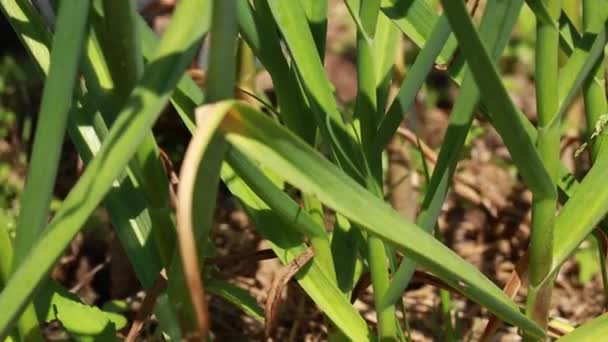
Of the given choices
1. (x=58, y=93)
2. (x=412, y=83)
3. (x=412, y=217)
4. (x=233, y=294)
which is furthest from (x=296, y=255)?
(x=412, y=217)

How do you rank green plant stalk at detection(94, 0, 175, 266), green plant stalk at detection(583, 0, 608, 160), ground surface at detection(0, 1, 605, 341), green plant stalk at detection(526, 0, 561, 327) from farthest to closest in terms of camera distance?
ground surface at detection(0, 1, 605, 341), green plant stalk at detection(583, 0, 608, 160), green plant stalk at detection(526, 0, 561, 327), green plant stalk at detection(94, 0, 175, 266)

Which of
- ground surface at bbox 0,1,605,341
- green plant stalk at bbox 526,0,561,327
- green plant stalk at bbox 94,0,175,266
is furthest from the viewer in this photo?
ground surface at bbox 0,1,605,341

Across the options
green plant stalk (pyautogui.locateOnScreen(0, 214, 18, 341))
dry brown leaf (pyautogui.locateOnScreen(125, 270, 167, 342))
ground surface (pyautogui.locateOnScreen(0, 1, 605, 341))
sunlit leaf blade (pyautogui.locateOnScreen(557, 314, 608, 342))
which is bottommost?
ground surface (pyautogui.locateOnScreen(0, 1, 605, 341))

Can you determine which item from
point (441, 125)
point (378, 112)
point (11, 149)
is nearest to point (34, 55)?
point (378, 112)

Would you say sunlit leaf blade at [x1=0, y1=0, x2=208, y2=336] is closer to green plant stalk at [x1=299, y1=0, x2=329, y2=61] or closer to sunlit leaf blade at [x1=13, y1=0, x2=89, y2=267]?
sunlit leaf blade at [x1=13, y1=0, x2=89, y2=267]

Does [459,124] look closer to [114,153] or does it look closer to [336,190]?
[336,190]

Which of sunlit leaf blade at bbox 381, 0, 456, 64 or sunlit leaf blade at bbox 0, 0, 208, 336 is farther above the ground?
sunlit leaf blade at bbox 0, 0, 208, 336

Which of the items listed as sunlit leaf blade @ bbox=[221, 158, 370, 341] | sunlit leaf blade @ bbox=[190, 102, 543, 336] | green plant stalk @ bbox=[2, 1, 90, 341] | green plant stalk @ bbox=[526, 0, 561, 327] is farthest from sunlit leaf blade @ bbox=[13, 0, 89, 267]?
green plant stalk @ bbox=[526, 0, 561, 327]

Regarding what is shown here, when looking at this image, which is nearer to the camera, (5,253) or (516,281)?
(5,253)
